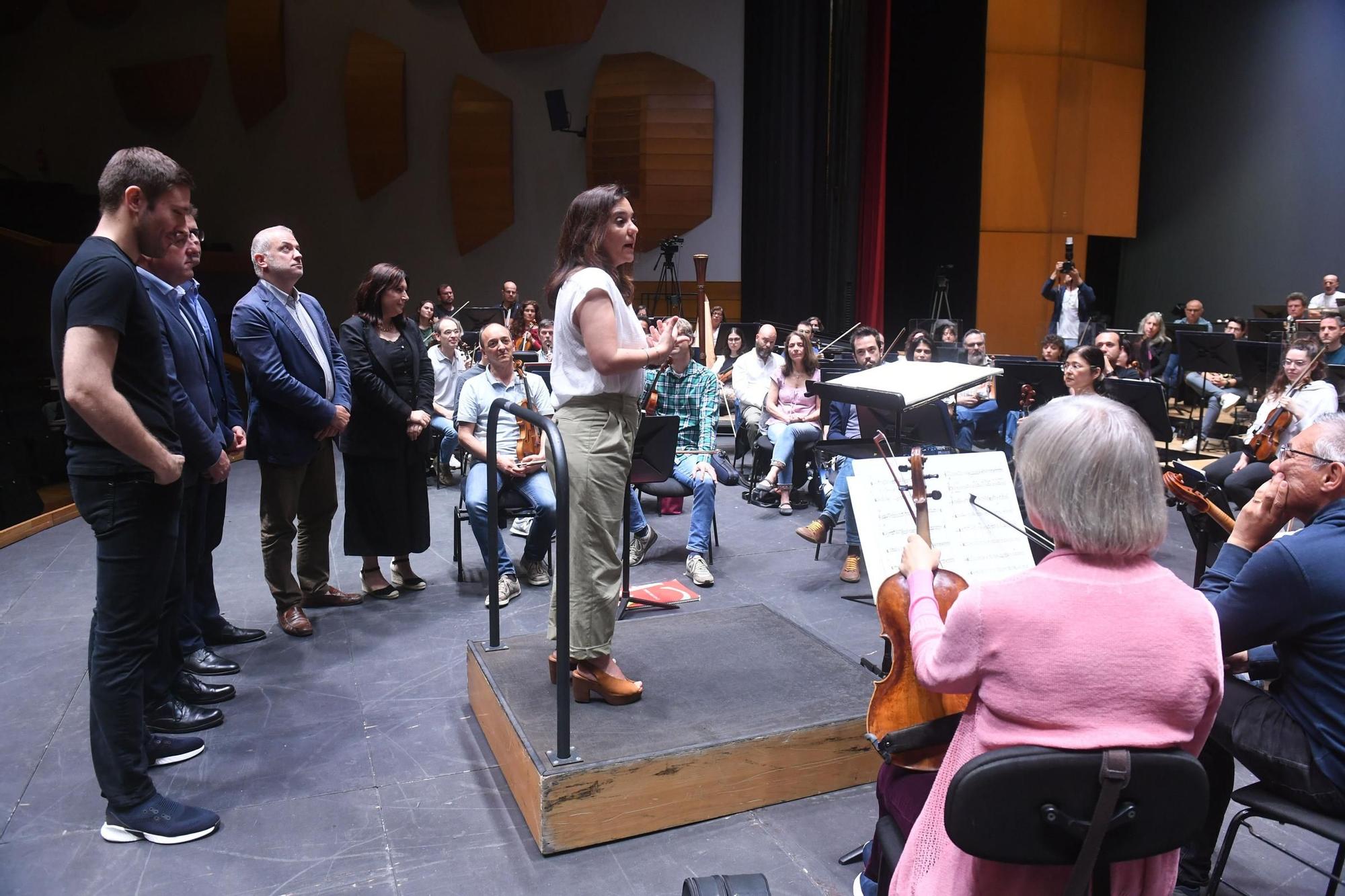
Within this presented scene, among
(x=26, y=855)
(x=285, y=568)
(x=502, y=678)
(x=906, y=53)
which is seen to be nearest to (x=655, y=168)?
(x=906, y=53)

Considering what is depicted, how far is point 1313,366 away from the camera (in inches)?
202

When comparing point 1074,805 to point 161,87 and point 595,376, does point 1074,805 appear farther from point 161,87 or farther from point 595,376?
point 161,87

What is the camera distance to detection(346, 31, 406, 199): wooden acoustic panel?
1189 cm

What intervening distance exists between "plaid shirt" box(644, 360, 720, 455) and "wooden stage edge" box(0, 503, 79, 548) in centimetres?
336

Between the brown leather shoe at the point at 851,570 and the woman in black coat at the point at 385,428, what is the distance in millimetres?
2030

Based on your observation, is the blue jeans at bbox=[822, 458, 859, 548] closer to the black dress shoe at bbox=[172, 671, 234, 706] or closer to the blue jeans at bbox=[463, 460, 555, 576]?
the blue jeans at bbox=[463, 460, 555, 576]

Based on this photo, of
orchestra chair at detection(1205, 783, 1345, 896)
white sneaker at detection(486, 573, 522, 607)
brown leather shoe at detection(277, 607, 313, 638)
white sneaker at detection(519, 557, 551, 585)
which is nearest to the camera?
orchestra chair at detection(1205, 783, 1345, 896)

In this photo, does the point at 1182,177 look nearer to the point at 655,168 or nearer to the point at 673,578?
the point at 655,168

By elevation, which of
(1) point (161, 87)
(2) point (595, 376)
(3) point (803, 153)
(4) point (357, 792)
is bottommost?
(4) point (357, 792)

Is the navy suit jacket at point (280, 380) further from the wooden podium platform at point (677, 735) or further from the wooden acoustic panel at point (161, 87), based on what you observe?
the wooden acoustic panel at point (161, 87)

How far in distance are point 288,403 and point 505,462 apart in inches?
39.6

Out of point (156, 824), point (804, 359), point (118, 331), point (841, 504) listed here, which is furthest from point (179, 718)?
point (804, 359)

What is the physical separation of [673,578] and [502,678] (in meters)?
1.86

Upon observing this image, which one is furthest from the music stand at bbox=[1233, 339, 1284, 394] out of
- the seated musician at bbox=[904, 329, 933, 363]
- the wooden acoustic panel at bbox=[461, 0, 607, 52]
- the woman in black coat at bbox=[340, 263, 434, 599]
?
the wooden acoustic panel at bbox=[461, 0, 607, 52]
